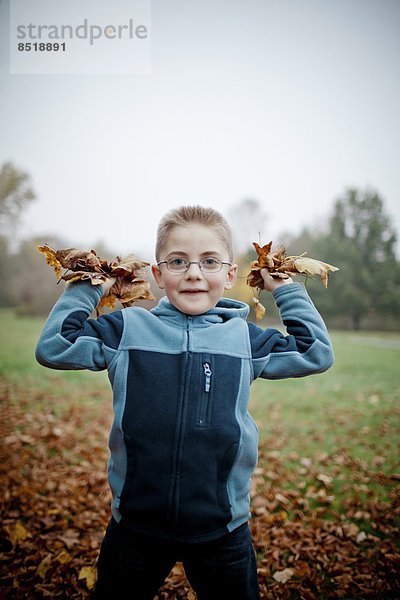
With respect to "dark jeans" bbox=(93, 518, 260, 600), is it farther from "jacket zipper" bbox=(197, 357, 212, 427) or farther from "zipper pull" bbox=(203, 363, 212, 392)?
"zipper pull" bbox=(203, 363, 212, 392)

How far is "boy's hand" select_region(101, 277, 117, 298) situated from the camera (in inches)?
77.7

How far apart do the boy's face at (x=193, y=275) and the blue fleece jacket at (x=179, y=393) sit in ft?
0.27

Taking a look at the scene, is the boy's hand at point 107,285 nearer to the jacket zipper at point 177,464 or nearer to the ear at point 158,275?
the ear at point 158,275

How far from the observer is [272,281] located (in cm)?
204

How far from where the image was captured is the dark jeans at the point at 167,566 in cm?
170

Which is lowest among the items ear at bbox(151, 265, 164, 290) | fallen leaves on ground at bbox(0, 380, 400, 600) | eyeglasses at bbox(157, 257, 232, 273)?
fallen leaves on ground at bbox(0, 380, 400, 600)

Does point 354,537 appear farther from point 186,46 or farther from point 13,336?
point 13,336

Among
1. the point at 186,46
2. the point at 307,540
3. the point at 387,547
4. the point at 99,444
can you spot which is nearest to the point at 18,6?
the point at 99,444

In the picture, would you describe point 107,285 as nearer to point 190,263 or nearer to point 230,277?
point 190,263

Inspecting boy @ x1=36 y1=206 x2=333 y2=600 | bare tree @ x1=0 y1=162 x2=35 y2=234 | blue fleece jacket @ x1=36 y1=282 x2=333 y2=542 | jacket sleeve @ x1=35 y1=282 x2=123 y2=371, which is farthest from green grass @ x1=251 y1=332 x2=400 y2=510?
bare tree @ x1=0 y1=162 x2=35 y2=234

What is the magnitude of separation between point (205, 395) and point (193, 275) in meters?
0.56

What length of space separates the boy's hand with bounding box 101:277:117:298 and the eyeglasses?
329 mm

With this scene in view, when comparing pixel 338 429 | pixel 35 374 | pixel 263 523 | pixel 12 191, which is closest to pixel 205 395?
pixel 263 523

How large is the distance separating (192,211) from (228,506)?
1411 millimetres
